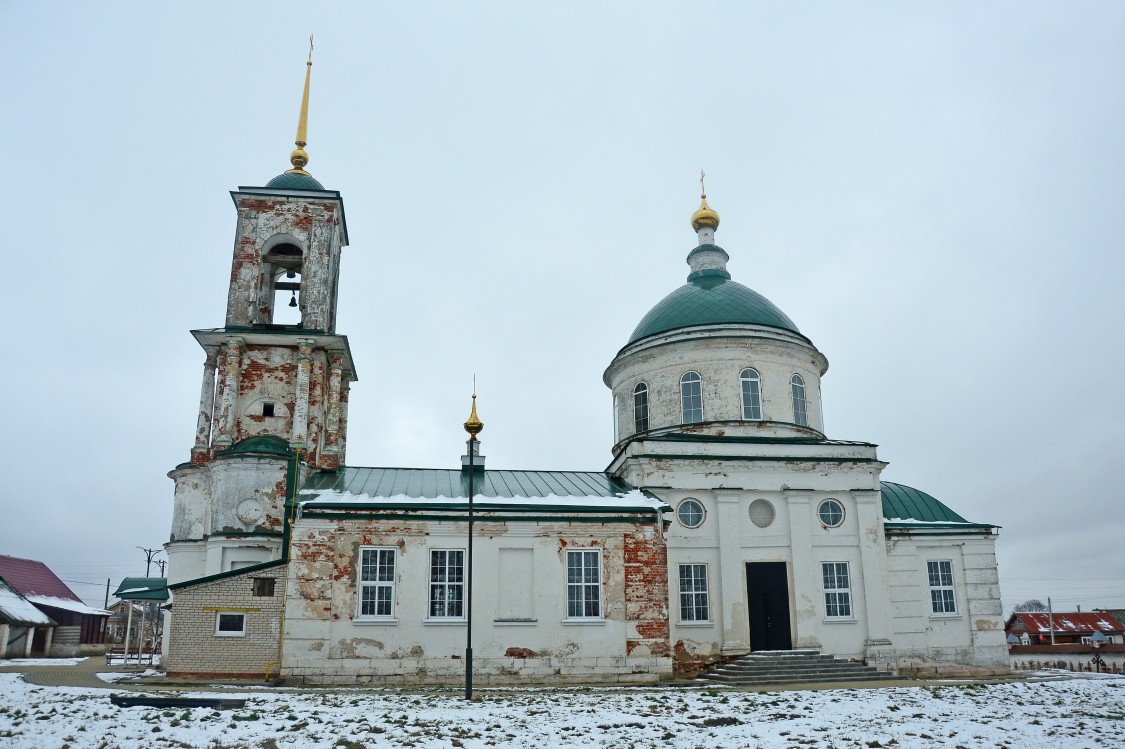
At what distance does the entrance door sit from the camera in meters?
23.3

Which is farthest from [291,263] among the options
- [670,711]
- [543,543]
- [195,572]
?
[670,711]

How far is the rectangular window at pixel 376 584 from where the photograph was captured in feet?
67.3

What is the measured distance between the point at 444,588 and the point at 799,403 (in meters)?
13.4

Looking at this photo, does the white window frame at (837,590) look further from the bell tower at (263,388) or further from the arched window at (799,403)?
the bell tower at (263,388)

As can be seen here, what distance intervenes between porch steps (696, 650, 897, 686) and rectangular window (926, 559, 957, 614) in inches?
A: 148

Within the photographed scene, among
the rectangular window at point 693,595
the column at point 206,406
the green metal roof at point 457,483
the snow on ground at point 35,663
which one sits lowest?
the snow on ground at point 35,663

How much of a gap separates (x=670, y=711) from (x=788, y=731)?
2.57 meters

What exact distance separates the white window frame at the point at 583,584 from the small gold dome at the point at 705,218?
15.7 metres

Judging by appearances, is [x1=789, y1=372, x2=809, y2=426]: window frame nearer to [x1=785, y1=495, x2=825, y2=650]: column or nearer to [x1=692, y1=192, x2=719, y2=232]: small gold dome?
[x1=785, y1=495, x2=825, y2=650]: column

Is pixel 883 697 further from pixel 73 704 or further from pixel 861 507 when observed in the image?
pixel 73 704

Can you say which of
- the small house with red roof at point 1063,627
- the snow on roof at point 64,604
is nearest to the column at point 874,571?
the snow on roof at point 64,604

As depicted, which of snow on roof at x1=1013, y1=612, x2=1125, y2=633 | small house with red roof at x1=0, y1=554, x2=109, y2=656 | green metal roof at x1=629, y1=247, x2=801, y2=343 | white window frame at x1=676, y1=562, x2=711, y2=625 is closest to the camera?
white window frame at x1=676, y1=562, x2=711, y2=625

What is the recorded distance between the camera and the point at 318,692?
1709 centimetres

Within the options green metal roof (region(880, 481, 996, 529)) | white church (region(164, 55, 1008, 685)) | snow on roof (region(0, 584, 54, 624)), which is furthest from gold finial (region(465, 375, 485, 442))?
snow on roof (region(0, 584, 54, 624))
